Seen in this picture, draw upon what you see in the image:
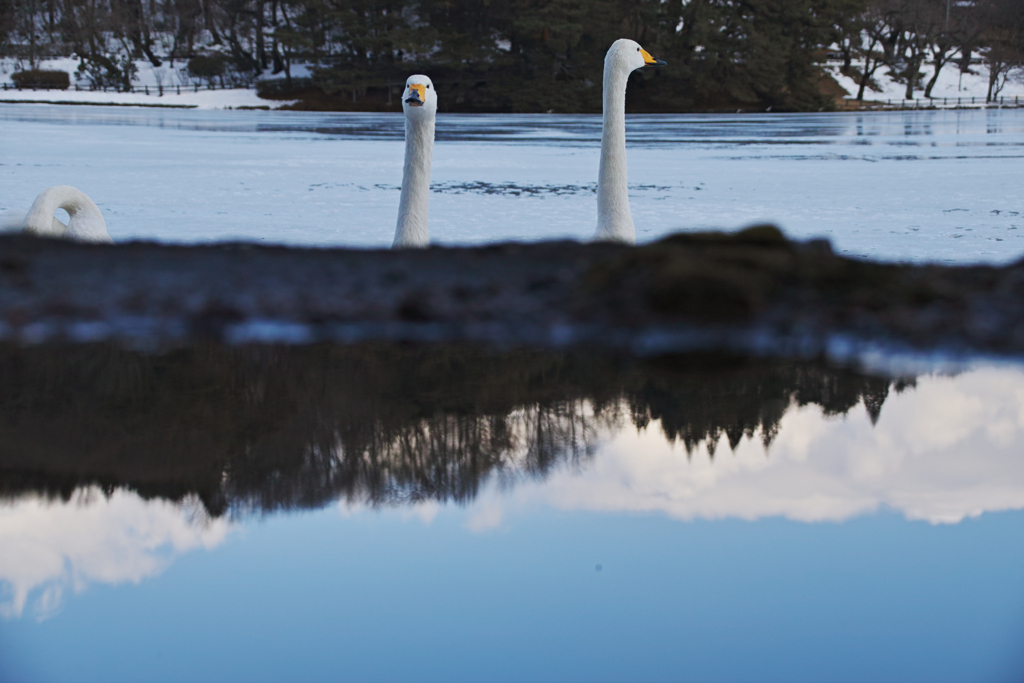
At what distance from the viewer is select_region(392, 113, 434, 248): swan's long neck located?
244 inches

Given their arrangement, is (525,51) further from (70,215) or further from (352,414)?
A: (352,414)

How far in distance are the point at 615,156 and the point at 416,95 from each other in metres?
1.48

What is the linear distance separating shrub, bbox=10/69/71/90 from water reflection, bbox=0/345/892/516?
57898mm

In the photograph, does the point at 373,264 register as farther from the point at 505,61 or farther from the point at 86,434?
the point at 505,61

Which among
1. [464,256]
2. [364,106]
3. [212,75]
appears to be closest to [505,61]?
[364,106]

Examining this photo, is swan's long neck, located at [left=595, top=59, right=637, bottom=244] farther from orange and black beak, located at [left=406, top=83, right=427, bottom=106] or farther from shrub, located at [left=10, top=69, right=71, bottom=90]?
shrub, located at [left=10, top=69, right=71, bottom=90]

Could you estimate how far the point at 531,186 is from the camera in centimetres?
1402

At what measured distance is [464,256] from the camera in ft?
11.5

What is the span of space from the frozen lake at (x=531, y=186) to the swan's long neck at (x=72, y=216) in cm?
79

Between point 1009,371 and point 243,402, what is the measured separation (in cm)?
174

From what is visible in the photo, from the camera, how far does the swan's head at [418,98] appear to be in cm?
647

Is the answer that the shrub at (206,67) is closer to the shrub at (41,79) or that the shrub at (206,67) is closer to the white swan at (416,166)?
the shrub at (41,79)

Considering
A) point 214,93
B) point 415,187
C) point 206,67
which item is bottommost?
point 415,187

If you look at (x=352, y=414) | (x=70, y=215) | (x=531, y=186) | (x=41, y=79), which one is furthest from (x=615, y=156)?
(x=41, y=79)
